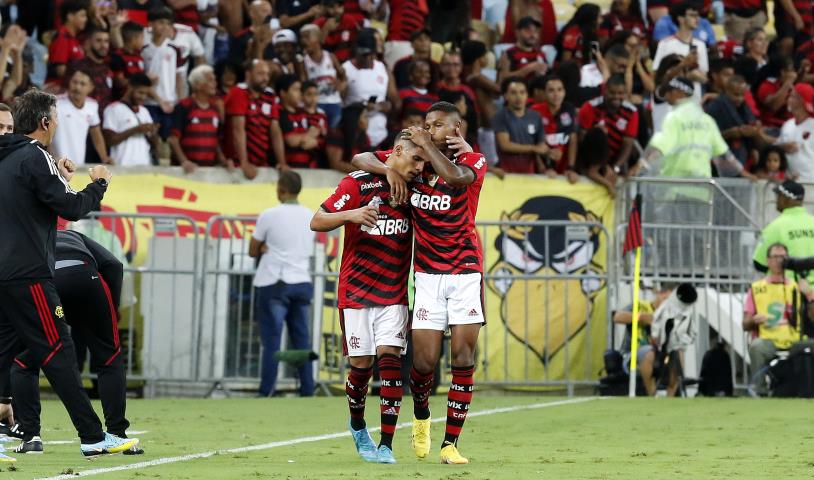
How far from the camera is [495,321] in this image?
17156 mm

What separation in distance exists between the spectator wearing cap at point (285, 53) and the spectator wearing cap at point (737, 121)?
558 centimetres

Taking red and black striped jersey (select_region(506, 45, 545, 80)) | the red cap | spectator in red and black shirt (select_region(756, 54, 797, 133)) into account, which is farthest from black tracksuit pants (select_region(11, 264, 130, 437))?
spectator in red and black shirt (select_region(756, 54, 797, 133))

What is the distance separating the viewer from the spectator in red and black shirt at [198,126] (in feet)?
59.5

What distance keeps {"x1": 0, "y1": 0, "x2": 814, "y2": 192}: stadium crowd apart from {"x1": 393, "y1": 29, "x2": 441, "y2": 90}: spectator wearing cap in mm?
21

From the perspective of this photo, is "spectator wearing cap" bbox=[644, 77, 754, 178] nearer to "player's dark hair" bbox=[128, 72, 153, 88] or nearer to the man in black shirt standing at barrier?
"player's dark hair" bbox=[128, 72, 153, 88]

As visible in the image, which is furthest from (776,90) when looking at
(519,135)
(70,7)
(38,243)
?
(38,243)

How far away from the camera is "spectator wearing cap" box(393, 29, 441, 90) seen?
20.2 meters

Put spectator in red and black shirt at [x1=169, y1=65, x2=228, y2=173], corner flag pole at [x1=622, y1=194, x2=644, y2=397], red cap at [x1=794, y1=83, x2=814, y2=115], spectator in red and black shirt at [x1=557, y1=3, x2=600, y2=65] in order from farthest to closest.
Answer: spectator in red and black shirt at [x1=557, y1=3, x2=600, y2=65] → red cap at [x1=794, y1=83, x2=814, y2=115] → spectator in red and black shirt at [x1=169, y1=65, x2=228, y2=173] → corner flag pole at [x1=622, y1=194, x2=644, y2=397]

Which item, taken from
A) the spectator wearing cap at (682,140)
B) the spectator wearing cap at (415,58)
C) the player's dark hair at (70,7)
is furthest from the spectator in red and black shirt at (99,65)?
the spectator wearing cap at (682,140)

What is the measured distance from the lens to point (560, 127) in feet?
63.9

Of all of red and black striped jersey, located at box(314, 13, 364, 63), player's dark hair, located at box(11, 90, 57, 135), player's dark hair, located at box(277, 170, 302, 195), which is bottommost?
player's dark hair, located at box(11, 90, 57, 135)

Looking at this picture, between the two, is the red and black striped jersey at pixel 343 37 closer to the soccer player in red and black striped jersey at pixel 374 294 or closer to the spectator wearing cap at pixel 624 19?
the spectator wearing cap at pixel 624 19

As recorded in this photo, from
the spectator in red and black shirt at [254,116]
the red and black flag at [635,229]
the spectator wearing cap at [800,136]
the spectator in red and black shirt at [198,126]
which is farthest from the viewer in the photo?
the spectator wearing cap at [800,136]

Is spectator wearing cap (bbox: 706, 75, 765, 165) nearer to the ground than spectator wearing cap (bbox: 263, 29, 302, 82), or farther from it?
nearer to the ground
